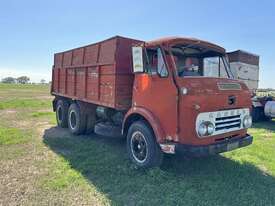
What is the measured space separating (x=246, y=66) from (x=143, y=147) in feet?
33.9

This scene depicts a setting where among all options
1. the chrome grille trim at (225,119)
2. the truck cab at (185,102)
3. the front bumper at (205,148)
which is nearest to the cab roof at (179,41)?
the truck cab at (185,102)

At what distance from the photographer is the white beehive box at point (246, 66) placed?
12.8 meters

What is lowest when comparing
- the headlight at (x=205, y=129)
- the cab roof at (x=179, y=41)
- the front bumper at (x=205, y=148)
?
the front bumper at (x=205, y=148)

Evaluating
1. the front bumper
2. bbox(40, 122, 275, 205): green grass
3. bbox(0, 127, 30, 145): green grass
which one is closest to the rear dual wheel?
bbox(40, 122, 275, 205): green grass

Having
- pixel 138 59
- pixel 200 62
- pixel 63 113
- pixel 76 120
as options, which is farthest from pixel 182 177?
pixel 63 113

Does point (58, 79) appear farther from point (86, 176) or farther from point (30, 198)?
point (30, 198)

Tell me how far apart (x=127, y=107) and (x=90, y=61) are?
218cm

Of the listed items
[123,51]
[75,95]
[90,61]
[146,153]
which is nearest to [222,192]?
[146,153]

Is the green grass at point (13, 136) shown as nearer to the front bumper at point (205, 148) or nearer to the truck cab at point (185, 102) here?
the truck cab at point (185, 102)

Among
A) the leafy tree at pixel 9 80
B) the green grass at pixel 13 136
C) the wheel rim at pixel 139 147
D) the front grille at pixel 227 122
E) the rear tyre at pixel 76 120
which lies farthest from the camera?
the leafy tree at pixel 9 80

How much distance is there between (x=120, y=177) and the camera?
4.95 metres

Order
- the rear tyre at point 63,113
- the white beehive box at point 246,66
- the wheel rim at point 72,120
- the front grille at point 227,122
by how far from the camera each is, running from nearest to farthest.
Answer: the front grille at point 227,122 < the wheel rim at point 72,120 < the rear tyre at point 63,113 < the white beehive box at point 246,66

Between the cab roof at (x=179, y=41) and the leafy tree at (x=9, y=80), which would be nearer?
the cab roof at (x=179, y=41)

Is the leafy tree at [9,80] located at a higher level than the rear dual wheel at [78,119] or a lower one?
higher
